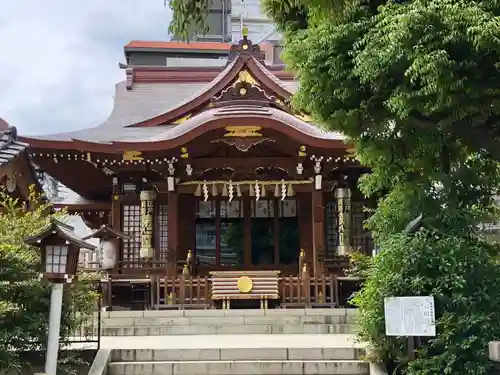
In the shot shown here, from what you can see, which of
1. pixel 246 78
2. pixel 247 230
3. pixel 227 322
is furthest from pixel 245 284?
pixel 246 78

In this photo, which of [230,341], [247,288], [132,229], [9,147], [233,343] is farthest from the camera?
[132,229]

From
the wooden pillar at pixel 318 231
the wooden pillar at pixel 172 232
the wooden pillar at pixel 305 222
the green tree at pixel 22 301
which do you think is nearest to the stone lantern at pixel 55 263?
the green tree at pixel 22 301

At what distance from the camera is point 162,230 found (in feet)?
52.5

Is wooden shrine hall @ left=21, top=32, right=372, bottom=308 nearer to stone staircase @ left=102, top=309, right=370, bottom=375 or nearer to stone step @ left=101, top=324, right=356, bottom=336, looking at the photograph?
stone staircase @ left=102, top=309, right=370, bottom=375

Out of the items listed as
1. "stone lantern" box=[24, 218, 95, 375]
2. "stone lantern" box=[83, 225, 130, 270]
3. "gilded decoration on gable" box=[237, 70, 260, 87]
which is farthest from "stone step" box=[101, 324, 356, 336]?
"gilded decoration on gable" box=[237, 70, 260, 87]

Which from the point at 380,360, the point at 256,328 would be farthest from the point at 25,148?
the point at 380,360

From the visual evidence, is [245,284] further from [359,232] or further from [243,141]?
[359,232]

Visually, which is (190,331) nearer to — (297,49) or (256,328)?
(256,328)

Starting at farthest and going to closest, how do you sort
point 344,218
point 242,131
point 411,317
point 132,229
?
point 132,229
point 344,218
point 242,131
point 411,317

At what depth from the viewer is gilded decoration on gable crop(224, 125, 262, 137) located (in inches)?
564

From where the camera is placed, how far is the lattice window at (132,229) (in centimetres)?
1608

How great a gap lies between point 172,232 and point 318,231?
347 centimetres

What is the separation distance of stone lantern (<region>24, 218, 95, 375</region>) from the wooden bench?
255 inches

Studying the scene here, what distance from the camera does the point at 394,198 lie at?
26.9 feet
